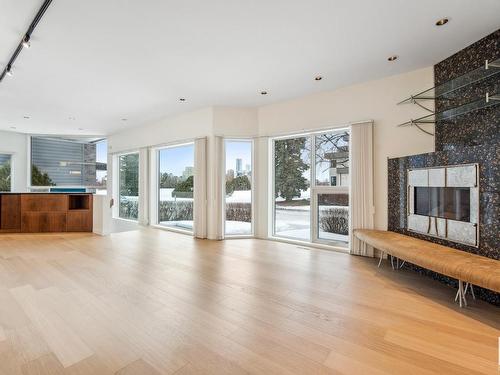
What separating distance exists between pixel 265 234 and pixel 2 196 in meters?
6.14

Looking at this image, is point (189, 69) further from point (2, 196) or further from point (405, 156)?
point (2, 196)

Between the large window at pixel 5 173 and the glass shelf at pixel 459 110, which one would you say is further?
the large window at pixel 5 173

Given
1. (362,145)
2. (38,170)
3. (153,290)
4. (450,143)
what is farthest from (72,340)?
(38,170)

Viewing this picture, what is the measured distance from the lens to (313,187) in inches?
193

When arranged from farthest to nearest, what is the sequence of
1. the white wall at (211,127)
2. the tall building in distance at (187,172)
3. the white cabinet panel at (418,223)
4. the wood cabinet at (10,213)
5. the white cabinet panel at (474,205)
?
the tall building in distance at (187,172) → the wood cabinet at (10,213) → the white wall at (211,127) → the white cabinet panel at (418,223) → the white cabinet panel at (474,205)

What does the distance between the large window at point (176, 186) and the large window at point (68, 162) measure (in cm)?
308

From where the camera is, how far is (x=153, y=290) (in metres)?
2.81

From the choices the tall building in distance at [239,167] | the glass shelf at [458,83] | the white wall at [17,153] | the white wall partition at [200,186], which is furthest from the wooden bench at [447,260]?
the white wall at [17,153]

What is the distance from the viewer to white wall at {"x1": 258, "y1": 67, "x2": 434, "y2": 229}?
3793 mm

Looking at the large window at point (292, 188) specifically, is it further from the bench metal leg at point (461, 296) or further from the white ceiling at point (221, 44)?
the bench metal leg at point (461, 296)

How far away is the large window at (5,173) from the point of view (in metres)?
7.86

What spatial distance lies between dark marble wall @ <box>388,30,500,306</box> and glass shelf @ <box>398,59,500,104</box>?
90mm

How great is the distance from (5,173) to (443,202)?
11314 mm

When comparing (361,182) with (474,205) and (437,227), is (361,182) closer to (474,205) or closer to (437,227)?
(437,227)
